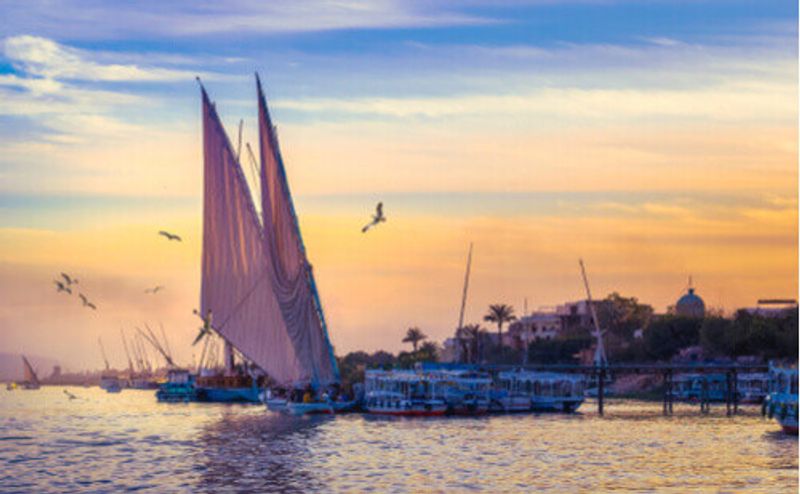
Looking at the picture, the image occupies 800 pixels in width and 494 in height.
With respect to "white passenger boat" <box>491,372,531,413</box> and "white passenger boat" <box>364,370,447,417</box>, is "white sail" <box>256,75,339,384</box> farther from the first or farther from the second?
"white passenger boat" <box>491,372,531,413</box>

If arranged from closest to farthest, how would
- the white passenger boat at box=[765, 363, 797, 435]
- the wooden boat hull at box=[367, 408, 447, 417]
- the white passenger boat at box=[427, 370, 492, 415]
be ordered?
1. the white passenger boat at box=[765, 363, 797, 435]
2. the wooden boat hull at box=[367, 408, 447, 417]
3. the white passenger boat at box=[427, 370, 492, 415]

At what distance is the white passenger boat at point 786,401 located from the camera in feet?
277

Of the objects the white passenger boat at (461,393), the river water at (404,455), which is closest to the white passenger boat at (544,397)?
the white passenger boat at (461,393)

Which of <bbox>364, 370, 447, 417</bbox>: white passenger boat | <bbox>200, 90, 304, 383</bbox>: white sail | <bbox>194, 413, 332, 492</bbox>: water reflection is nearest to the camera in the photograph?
<bbox>194, 413, 332, 492</bbox>: water reflection

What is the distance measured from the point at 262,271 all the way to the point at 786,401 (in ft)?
157

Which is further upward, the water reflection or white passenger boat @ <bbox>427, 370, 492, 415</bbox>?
white passenger boat @ <bbox>427, 370, 492, 415</bbox>

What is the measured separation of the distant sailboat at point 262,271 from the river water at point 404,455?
5.94 metres

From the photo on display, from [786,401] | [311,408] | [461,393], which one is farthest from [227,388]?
[786,401]

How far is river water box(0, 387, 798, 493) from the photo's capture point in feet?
193

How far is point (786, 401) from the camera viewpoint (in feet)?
281

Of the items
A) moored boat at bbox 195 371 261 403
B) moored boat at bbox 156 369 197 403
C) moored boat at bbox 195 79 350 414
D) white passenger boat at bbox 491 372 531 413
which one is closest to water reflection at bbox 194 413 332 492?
moored boat at bbox 195 79 350 414

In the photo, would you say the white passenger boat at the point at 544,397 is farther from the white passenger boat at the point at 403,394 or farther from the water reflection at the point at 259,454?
the water reflection at the point at 259,454

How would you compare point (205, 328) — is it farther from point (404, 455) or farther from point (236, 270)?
point (404, 455)

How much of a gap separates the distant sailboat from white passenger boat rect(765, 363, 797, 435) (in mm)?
37727
